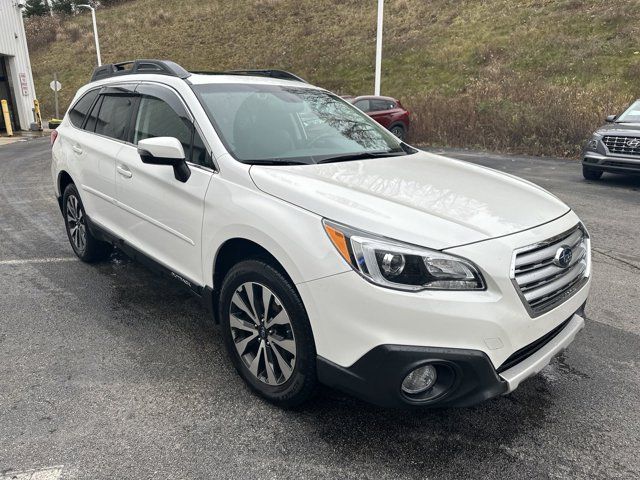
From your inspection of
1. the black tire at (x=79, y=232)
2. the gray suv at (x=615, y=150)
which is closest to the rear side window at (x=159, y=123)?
the black tire at (x=79, y=232)

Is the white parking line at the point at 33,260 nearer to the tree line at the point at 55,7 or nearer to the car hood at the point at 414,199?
the car hood at the point at 414,199

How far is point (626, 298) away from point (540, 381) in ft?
6.11

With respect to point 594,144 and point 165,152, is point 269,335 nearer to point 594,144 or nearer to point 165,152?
point 165,152

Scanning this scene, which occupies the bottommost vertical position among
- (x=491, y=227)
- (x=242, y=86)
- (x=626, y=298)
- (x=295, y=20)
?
(x=626, y=298)

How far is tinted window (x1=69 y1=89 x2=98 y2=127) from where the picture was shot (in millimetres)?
4770

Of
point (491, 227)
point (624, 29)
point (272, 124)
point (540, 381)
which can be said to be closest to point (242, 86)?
point (272, 124)

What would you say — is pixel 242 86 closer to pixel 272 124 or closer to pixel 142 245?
pixel 272 124

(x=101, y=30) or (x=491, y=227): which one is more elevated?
(x=101, y=30)

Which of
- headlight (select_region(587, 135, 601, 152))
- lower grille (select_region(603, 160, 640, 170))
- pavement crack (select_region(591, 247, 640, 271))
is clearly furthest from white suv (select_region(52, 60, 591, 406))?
headlight (select_region(587, 135, 601, 152))

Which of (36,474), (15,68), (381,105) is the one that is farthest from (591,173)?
(15,68)

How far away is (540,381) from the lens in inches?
121

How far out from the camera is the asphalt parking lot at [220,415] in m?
2.39

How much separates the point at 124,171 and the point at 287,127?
1.32m

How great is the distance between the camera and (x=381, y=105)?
16.2m
